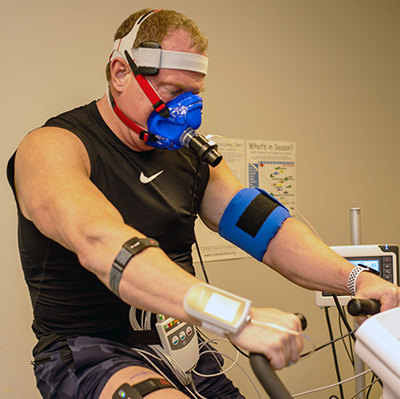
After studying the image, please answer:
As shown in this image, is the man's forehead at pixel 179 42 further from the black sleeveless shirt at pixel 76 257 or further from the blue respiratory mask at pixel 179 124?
the black sleeveless shirt at pixel 76 257

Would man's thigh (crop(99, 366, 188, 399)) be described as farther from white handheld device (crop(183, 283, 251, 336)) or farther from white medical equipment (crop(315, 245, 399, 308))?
white medical equipment (crop(315, 245, 399, 308))

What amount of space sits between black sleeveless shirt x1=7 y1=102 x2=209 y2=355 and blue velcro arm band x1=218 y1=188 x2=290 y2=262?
6.7 inches

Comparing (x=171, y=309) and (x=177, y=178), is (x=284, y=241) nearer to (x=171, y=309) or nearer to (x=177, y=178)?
(x=177, y=178)

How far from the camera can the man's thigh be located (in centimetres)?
92

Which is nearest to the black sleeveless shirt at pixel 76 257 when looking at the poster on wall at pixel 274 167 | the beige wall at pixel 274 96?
the beige wall at pixel 274 96

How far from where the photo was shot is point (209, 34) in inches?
96.6

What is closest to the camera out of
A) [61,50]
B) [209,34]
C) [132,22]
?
[132,22]

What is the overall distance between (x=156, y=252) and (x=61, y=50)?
1.61 meters

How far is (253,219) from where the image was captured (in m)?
1.32

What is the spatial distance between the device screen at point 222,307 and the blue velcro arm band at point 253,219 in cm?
67

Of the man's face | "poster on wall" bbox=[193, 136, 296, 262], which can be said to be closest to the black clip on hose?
the man's face

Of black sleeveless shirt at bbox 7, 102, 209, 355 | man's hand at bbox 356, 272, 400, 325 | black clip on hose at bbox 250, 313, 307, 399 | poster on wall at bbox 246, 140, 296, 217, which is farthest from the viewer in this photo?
poster on wall at bbox 246, 140, 296, 217

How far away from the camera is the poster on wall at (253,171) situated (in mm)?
2439

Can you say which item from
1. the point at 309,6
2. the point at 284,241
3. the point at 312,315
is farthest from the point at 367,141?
the point at 284,241
